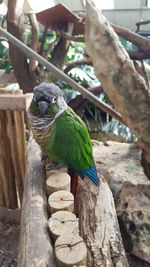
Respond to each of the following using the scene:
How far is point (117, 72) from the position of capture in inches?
66.6

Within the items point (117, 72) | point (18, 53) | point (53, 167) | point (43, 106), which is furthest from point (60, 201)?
point (18, 53)

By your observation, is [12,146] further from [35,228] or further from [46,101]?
[35,228]

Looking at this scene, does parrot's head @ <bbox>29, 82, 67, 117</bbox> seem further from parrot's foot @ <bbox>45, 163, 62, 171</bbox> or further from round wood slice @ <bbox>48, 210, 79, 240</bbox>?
round wood slice @ <bbox>48, 210, 79, 240</bbox>

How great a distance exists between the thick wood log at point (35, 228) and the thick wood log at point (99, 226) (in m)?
0.18

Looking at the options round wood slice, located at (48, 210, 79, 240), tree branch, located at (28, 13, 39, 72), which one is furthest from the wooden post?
tree branch, located at (28, 13, 39, 72)

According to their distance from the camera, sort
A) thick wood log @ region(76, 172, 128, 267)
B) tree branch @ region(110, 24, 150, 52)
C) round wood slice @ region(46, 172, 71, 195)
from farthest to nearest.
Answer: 1. tree branch @ region(110, 24, 150, 52)
2. round wood slice @ region(46, 172, 71, 195)
3. thick wood log @ region(76, 172, 128, 267)

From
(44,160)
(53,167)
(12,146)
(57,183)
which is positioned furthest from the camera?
(12,146)

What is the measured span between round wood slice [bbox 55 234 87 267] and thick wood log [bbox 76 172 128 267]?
180mm

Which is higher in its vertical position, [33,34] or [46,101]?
[46,101]

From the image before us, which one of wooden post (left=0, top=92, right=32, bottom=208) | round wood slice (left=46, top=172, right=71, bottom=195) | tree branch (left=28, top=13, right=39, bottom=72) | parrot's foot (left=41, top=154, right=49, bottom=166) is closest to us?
round wood slice (left=46, top=172, right=71, bottom=195)

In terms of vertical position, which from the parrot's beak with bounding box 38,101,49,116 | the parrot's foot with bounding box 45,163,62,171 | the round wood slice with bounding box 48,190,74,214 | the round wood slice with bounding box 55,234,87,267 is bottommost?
the parrot's foot with bounding box 45,163,62,171

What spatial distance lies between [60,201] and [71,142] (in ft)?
0.82

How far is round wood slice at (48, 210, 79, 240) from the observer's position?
715mm

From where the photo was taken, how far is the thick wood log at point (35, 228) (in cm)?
63
